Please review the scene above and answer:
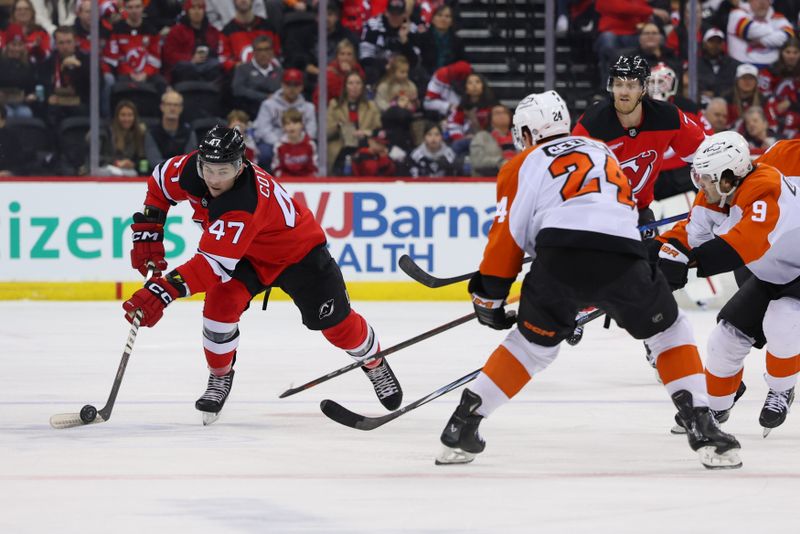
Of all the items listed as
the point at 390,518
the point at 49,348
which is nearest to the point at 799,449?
the point at 390,518

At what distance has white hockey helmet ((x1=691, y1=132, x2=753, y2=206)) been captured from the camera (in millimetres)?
3936

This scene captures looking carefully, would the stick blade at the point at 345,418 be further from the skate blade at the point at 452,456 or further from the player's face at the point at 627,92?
the player's face at the point at 627,92

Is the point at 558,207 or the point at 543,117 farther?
the point at 543,117

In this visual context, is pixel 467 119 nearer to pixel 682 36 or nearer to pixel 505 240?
pixel 682 36

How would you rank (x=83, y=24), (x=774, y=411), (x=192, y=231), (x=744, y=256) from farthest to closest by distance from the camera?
(x=192, y=231) → (x=83, y=24) → (x=774, y=411) → (x=744, y=256)

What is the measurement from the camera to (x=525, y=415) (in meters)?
4.65

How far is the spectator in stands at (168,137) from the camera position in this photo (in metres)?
8.45

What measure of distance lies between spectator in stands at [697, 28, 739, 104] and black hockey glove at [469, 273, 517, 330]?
521cm

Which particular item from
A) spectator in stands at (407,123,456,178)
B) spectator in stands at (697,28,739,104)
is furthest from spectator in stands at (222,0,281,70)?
spectator in stands at (697,28,739,104)

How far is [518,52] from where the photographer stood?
28.7 ft

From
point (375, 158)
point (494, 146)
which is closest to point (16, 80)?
point (375, 158)

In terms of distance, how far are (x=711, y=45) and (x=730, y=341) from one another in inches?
188

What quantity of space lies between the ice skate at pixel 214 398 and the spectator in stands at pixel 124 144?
402 cm

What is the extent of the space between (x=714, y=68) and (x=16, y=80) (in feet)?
13.9
